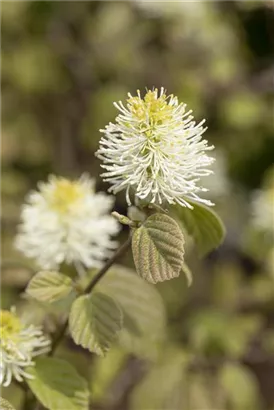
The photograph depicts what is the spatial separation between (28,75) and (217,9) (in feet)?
2.12

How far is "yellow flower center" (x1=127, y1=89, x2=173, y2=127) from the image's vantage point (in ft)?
2.33

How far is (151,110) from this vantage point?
2.34 ft

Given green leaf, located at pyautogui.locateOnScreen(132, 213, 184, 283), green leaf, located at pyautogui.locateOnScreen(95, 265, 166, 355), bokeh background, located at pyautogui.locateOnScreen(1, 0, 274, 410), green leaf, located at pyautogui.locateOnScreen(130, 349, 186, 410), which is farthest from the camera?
bokeh background, located at pyautogui.locateOnScreen(1, 0, 274, 410)

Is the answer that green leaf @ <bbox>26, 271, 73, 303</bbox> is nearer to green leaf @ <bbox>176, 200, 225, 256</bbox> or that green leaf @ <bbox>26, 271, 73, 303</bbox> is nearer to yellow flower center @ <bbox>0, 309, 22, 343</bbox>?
yellow flower center @ <bbox>0, 309, 22, 343</bbox>

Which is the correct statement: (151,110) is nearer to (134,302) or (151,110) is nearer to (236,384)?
(134,302)

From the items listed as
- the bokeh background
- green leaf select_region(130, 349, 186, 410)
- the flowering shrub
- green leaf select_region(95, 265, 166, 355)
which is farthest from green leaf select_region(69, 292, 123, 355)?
the bokeh background

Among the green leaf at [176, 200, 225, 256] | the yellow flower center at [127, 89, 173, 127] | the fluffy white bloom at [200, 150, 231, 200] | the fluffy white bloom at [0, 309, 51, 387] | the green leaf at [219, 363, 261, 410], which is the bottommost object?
the green leaf at [219, 363, 261, 410]

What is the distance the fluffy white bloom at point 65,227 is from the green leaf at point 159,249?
32cm

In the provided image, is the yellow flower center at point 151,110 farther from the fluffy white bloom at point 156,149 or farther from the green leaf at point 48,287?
the green leaf at point 48,287

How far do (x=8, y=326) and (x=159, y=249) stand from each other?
23 cm

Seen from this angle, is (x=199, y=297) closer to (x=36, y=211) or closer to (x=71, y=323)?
(x=36, y=211)

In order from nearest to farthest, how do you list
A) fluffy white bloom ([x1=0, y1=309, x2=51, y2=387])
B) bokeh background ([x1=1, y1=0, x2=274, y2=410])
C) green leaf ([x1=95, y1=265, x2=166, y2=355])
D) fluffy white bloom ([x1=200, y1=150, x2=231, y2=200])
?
fluffy white bloom ([x1=0, y1=309, x2=51, y2=387]) < green leaf ([x1=95, y1=265, x2=166, y2=355]) < bokeh background ([x1=1, y1=0, x2=274, y2=410]) < fluffy white bloom ([x1=200, y1=150, x2=231, y2=200])

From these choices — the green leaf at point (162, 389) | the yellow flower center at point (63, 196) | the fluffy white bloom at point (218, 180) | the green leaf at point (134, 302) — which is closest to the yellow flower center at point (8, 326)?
the green leaf at point (134, 302)

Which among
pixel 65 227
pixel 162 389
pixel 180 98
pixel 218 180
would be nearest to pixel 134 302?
pixel 65 227
